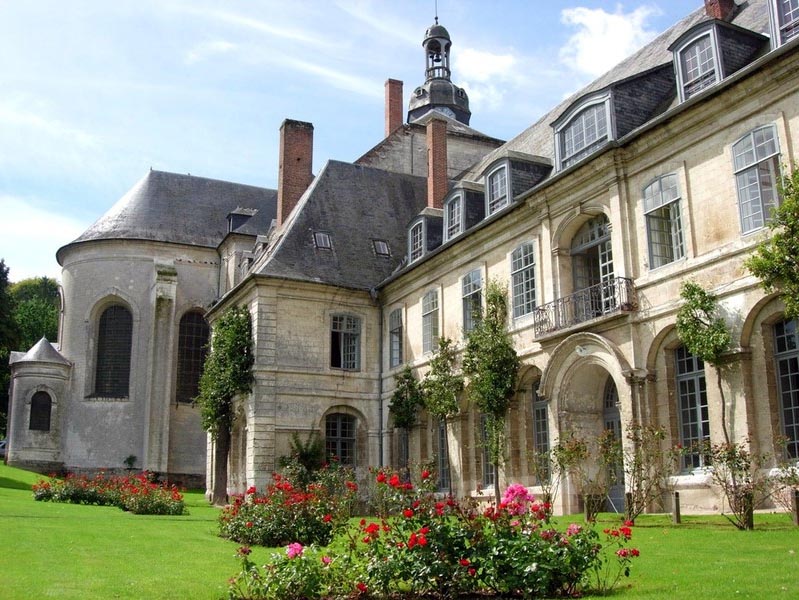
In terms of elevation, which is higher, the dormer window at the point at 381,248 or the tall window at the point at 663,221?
the dormer window at the point at 381,248

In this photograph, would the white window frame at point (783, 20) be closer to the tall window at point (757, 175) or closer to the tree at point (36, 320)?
the tall window at point (757, 175)

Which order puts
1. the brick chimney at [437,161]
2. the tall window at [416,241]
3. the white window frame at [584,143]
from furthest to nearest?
the brick chimney at [437,161] < the tall window at [416,241] < the white window frame at [584,143]

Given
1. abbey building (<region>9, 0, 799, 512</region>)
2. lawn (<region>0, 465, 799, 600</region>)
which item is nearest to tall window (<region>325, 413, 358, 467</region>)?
abbey building (<region>9, 0, 799, 512</region>)

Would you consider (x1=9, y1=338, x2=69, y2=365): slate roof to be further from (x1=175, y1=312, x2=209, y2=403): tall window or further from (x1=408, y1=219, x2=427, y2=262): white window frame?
(x1=408, y1=219, x2=427, y2=262): white window frame

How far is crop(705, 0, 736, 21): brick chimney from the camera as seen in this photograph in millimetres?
18828

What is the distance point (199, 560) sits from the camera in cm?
1088

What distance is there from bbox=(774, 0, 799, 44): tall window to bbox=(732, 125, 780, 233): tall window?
1764 millimetres

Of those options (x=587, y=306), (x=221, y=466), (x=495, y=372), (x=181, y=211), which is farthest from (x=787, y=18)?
(x=181, y=211)

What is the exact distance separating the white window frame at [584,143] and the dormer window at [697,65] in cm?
170

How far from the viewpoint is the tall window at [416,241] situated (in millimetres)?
25836

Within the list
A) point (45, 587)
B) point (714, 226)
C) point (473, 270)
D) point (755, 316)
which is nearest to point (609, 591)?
point (45, 587)

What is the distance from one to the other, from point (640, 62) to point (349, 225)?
11.0 meters

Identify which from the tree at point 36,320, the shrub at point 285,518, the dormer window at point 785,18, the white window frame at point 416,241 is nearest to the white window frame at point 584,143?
the dormer window at point 785,18

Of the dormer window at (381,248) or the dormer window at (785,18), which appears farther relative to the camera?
the dormer window at (381,248)
